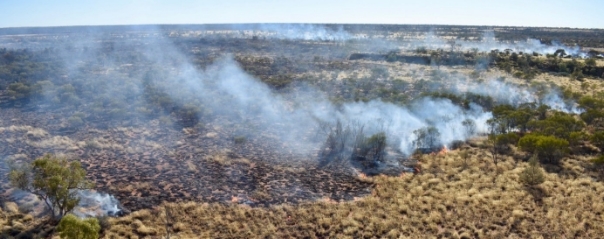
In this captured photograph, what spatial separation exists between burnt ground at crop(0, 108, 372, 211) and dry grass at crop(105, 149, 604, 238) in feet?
3.66

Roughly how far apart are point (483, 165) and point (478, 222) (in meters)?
6.34

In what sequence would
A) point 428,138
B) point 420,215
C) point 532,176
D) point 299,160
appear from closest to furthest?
point 420,215
point 532,176
point 299,160
point 428,138

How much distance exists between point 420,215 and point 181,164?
11776mm

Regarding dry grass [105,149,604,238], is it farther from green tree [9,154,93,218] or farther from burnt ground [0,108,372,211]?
green tree [9,154,93,218]

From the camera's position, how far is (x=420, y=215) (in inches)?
579

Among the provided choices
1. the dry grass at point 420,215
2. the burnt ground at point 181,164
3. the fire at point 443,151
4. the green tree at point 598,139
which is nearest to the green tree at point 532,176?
the dry grass at point 420,215

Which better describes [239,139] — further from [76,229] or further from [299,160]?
[76,229]

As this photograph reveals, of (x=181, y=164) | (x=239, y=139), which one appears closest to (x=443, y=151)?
(x=239, y=139)

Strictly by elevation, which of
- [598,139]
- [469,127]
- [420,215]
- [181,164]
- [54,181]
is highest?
[54,181]

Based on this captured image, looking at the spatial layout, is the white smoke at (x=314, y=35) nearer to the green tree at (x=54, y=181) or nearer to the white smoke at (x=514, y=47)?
the white smoke at (x=514, y=47)

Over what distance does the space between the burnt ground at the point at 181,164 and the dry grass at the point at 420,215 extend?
1.11 meters

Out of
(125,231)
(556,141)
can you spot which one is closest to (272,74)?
(556,141)

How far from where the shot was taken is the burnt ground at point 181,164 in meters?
16.8

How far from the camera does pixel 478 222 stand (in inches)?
557
